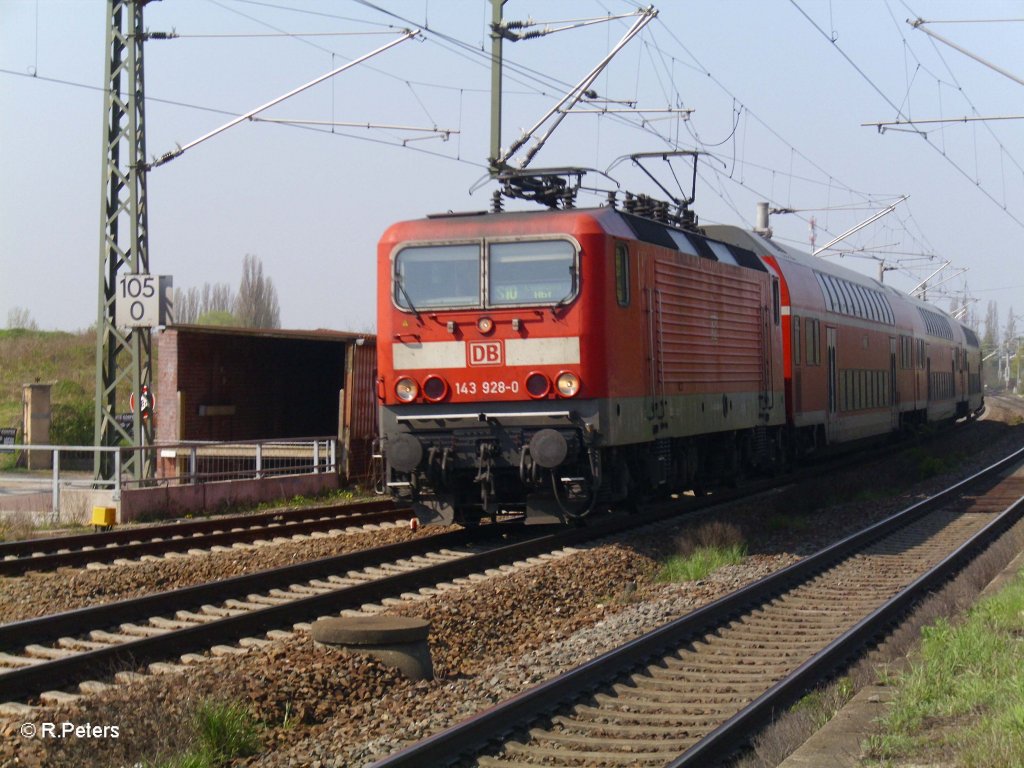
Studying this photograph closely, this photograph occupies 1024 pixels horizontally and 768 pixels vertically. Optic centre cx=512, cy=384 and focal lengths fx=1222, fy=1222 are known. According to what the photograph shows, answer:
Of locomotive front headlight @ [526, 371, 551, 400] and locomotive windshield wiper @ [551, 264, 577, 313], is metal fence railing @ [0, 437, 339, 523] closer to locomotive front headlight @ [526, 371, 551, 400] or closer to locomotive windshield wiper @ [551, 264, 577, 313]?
Answer: locomotive front headlight @ [526, 371, 551, 400]

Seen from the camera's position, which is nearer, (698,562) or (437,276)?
(698,562)

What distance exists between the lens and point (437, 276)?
512 inches

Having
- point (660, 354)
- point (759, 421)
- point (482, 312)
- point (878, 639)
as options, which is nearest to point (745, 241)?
point (759, 421)

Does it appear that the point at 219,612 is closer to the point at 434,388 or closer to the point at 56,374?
the point at 434,388

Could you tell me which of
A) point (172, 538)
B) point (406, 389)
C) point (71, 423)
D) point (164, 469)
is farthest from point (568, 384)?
point (71, 423)

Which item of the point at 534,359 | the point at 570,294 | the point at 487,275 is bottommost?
the point at 534,359

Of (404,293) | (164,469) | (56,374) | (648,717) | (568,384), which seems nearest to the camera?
(648,717)

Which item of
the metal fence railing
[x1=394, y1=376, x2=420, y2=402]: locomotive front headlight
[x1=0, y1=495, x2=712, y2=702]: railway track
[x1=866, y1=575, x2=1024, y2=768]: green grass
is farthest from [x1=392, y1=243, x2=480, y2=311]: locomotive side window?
[x1=866, y1=575, x2=1024, y2=768]: green grass

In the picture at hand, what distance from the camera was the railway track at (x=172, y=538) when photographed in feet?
39.5

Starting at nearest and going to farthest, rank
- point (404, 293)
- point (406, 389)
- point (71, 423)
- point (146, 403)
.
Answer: point (406, 389)
point (404, 293)
point (146, 403)
point (71, 423)

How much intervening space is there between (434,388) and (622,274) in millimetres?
2342

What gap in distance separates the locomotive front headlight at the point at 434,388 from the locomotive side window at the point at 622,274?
204 centimetres

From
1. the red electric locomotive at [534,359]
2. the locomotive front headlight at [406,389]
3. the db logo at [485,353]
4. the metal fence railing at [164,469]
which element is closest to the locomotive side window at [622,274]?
the red electric locomotive at [534,359]

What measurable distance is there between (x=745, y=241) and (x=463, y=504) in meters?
9.95
